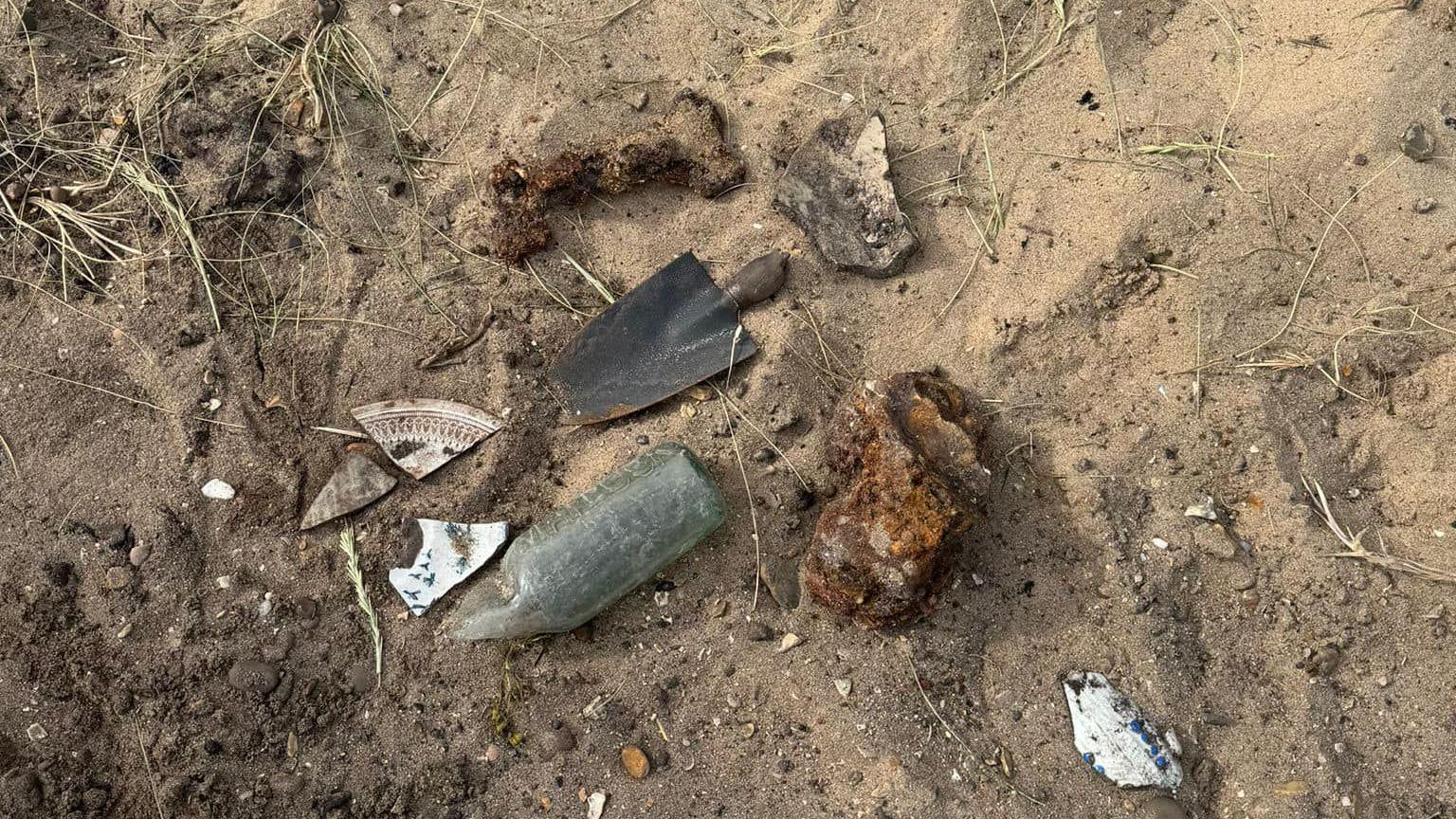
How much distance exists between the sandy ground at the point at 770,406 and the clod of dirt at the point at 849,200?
8cm

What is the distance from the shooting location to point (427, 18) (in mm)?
2924

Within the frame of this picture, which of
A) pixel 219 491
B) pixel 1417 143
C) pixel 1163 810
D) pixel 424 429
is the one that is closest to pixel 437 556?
pixel 424 429

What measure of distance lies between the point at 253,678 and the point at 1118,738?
2.29 m

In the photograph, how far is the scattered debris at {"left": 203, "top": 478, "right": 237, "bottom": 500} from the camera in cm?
254

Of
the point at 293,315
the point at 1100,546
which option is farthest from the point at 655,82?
the point at 1100,546

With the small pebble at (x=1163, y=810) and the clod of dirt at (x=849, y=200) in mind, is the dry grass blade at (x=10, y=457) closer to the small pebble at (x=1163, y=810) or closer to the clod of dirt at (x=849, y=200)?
the clod of dirt at (x=849, y=200)

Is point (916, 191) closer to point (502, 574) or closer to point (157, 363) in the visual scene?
point (502, 574)

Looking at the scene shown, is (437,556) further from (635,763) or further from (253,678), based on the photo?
(635,763)

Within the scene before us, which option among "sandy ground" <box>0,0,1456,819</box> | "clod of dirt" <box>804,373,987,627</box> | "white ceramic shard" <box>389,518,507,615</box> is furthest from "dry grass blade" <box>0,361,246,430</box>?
"clod of dirt" <box>804,373,987,627</box>

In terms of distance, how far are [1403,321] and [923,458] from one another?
1.51m

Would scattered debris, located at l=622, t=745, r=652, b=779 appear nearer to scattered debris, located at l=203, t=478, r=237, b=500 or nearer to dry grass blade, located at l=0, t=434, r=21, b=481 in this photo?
scattered debris, located at l=203, t=478, r=237, b=500

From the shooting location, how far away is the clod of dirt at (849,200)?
8.70 feet

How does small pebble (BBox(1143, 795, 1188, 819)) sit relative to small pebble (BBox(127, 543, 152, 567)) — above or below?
below

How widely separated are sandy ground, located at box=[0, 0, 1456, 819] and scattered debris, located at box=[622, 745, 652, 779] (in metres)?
0.04
